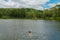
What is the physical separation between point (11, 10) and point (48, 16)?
1084 cm

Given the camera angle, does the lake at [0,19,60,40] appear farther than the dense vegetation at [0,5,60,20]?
No

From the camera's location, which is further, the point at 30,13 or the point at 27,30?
the point at 30,13

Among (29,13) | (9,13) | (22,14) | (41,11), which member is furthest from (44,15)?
(9,13)

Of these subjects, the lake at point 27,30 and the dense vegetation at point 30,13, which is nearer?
the lake at point 27,30

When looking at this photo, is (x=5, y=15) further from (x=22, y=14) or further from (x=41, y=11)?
(x=41, y=11)

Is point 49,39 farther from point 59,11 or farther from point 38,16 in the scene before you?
point 59,11

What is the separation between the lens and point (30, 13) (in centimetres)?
4047

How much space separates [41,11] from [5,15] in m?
10.6

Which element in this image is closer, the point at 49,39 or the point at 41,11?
the point at 49,39

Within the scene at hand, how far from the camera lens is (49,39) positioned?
11891 mm

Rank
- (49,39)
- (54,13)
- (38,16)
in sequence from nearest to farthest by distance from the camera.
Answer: (49,39), (38,16), (54,13)

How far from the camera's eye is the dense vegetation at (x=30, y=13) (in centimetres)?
3959

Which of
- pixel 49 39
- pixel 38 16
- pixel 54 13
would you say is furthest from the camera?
pixel 54 13

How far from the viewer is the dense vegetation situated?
39.6 m
